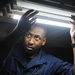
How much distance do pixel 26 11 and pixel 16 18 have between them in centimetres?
13

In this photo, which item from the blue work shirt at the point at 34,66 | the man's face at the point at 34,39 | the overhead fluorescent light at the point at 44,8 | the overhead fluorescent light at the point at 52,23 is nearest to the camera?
the overhead fluorescent light at the point at 44,8

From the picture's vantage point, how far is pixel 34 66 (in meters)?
2.69

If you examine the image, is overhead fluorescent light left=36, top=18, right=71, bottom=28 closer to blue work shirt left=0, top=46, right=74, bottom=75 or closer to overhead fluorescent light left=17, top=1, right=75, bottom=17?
overhead fluorescent light left=17, top=1, right=75, bottom=17

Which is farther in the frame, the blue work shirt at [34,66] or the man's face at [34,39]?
the man's face at [34,39]

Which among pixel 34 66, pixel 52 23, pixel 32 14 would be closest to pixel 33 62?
pixel 34 66

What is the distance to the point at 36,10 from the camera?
2.07 m

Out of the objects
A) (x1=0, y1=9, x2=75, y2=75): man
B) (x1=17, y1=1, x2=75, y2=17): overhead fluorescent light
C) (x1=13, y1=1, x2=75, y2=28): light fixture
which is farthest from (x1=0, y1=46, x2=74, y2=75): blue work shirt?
(x1=17, y1=1, x2=75, y2=17): overhead fluorescent light

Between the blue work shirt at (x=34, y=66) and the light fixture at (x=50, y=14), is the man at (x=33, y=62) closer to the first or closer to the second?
the blue work shirt at (x=34, y=66)

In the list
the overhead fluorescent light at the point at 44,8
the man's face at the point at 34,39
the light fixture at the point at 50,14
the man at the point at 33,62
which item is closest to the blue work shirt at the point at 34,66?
the man at the point at 33,62

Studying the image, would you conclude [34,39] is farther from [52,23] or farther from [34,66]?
[52,23]

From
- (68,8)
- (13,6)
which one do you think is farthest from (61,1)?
(13,6)

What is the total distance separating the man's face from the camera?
278cm

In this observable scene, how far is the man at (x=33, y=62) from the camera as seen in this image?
2.63m

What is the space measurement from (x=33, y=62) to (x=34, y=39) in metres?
0.31
